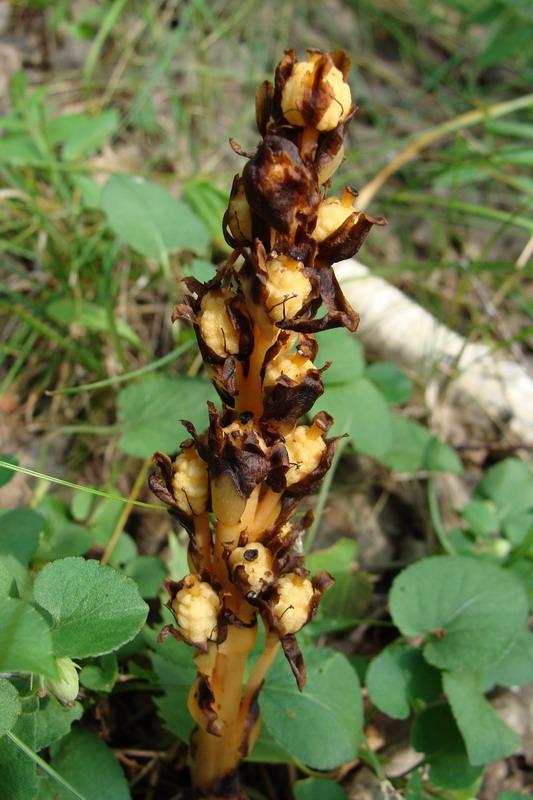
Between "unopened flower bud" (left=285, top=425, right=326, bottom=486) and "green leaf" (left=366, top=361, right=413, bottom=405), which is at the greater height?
"green leaf" (left=366, top=361, right=413, bottom=405)

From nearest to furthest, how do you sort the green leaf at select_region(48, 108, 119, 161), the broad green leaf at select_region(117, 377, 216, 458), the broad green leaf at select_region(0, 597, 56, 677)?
the broad green leaf at select_region(0, 597, 56, 677), the broad green leaf at select_region(117, 377, 216, 458), the green leaf at select_region(48, 108, 119, 161)

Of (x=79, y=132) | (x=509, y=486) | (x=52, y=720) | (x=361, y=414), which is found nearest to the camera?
(x=52, y=720)

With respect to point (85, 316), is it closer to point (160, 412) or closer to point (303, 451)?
point (160, 412)

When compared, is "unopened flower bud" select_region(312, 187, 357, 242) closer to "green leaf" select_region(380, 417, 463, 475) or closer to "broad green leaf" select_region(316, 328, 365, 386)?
"broad green leaf" select_region(316, 328, 365, 386)

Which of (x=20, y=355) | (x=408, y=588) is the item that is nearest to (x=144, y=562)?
(x=408, y=588)

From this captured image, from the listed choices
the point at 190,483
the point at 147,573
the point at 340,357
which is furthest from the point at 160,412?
the point at 190,483

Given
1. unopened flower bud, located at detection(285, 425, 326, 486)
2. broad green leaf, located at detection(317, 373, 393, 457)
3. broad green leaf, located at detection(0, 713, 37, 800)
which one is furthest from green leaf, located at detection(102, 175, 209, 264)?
broad green leaf, located at detection(0, 713, 37, 800)

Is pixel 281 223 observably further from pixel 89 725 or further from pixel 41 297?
pixel 41 297
